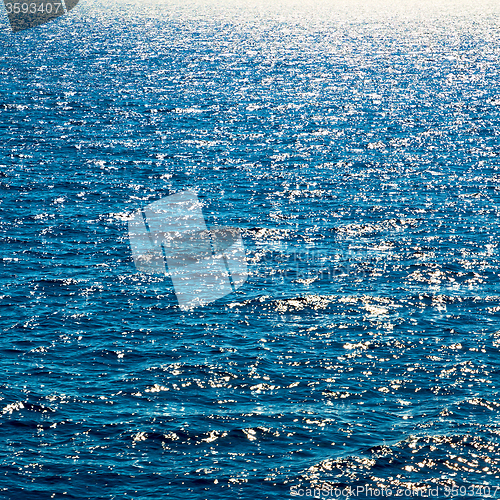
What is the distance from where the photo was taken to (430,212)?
86.4 m

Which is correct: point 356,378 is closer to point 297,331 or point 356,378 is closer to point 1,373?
point 297,331

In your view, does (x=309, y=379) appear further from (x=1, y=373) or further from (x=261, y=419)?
(x=1, y=373)

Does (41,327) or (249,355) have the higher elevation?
(41,327)

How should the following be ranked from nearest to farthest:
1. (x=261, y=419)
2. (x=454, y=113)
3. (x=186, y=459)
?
(x=186, y=459) < (x=261, y=419) < (x=454, y=113)

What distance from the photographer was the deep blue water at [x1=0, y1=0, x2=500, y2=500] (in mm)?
46594

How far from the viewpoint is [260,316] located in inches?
2557

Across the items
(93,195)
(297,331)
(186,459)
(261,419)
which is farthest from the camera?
(93,195)

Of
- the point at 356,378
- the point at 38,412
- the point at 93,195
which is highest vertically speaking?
the point at 93,195

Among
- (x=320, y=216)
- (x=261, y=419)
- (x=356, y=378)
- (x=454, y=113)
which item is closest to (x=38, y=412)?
(x=261, y=419)

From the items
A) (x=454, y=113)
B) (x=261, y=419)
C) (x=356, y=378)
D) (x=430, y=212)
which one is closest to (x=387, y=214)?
(x=430, y=212)

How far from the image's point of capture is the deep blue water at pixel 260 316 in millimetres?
46594

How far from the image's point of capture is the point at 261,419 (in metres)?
50.4

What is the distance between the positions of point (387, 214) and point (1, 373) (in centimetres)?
5059

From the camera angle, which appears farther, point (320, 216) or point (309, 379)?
point (320, 216)
